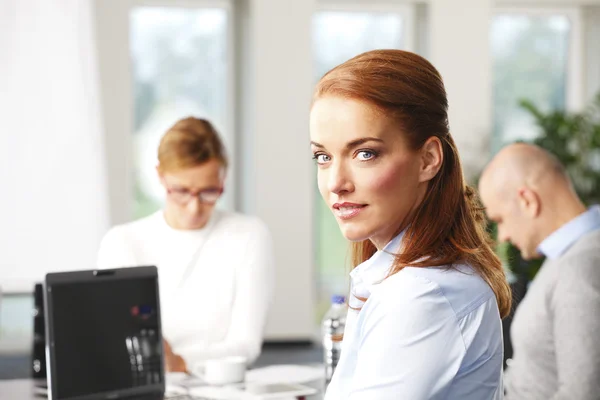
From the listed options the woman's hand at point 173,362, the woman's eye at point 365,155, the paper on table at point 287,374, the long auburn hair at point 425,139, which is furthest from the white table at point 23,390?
the woman's eye at point 365,155

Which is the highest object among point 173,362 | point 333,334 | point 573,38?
point 573,38

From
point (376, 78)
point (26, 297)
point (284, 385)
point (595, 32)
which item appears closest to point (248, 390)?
point (284, 385)

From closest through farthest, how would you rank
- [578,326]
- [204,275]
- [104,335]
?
[104,335] < [578,326] < [204,275]

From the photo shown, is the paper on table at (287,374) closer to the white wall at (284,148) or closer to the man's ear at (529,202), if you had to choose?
the man's ear at (529,202)

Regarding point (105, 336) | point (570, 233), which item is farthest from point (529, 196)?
point (105, 336)

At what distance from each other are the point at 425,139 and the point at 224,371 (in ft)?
4.72

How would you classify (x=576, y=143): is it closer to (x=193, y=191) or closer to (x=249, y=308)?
(x=249, y=308)

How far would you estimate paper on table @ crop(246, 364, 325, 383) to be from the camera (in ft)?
8.61

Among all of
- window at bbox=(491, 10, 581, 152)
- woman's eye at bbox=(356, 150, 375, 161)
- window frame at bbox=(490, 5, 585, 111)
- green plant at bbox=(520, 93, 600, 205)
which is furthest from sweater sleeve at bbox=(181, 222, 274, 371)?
window frame at bbox=(490, 5, 585, 111)

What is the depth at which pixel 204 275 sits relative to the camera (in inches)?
128

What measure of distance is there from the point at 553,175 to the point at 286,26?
472 cm

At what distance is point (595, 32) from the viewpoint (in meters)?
8.12

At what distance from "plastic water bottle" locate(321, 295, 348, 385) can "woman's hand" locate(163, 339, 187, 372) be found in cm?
52

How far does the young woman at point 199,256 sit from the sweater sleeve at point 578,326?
1.10m
